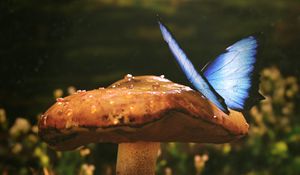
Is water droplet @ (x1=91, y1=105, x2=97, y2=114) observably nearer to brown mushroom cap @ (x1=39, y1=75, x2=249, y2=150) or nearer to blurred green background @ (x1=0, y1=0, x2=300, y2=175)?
brown mushroom cap @ (x1=39, y1=75, x2=249, y2=150)

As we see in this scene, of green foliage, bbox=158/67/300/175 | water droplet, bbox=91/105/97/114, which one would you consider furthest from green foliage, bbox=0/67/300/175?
water droplet, bbox=91/105/97/114

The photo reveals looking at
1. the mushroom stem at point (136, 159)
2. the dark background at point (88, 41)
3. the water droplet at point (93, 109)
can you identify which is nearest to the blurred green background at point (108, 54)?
the dark background at point (88, 41)

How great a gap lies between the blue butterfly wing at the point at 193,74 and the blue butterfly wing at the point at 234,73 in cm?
7

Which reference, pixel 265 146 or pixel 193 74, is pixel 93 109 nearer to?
pixel 193 74

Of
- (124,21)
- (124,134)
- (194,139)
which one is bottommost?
(194,139)

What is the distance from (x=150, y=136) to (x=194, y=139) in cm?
19

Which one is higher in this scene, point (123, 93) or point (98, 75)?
point (98, 75)

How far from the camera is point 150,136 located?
53.4 inches

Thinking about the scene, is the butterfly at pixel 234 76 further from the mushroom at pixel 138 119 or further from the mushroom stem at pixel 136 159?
the mushroom stem at pixel 136 159

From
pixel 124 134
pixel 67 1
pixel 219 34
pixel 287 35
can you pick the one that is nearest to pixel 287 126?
pixel 287 35

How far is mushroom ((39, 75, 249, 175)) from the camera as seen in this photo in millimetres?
1268

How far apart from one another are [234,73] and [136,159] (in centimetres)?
46

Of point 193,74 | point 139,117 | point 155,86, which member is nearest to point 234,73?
point 193,74

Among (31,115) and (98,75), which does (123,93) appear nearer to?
(98,75)
